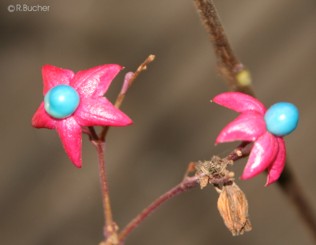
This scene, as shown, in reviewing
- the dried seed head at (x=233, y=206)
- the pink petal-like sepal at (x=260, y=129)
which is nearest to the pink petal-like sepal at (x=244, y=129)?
the pink petal-like sepal at (x=260, y=129)

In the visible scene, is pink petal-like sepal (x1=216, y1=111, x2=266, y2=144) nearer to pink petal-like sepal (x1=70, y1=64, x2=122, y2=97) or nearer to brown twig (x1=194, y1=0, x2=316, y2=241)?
brown twig (x1=194, y1=0, x2=316, y2=241)

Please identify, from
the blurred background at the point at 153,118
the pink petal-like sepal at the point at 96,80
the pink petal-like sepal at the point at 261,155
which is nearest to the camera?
the pink petal-like sepal at the point at 261,155

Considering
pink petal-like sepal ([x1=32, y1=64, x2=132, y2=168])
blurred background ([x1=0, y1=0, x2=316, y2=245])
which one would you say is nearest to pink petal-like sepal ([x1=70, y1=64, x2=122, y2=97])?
pink petal-like sepal ([x1=32, y1=64, x2=132, y2=168])

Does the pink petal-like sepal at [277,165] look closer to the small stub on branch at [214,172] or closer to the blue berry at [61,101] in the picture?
the small stub on branch at [214,172]

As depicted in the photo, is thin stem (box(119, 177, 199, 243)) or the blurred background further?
the blurred background

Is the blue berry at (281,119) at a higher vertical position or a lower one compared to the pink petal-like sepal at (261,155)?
higher

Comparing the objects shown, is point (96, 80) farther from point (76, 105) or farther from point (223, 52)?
point (223, 52)
